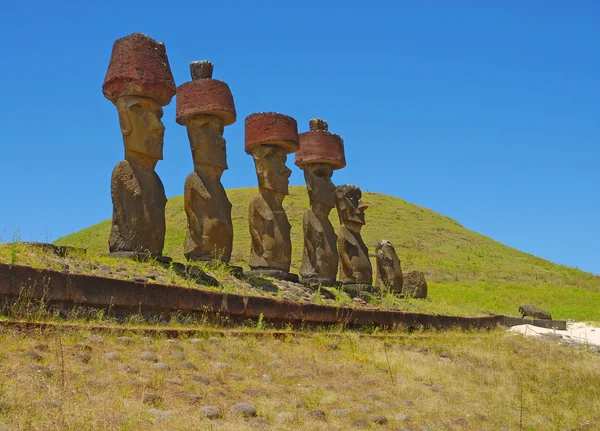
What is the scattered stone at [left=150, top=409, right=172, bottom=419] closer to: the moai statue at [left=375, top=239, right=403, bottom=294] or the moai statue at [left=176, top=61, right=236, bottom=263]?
the moai statue at [left=176, top=61, right=236, bottom=263]

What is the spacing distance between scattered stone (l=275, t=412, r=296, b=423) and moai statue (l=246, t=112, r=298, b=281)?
7.81m

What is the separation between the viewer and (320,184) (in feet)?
49.9

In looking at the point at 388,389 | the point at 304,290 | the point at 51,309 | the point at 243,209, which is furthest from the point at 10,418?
the point at 243,209

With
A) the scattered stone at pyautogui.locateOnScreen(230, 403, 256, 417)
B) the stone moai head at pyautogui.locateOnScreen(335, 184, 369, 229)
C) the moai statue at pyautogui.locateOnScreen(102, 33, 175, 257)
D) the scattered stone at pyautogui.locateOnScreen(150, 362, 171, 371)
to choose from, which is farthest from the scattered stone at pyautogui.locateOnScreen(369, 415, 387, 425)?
the stone moai head at pyautogui.locateOnScreen(335, 184, 369, 229)

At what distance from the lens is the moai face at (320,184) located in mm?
15102

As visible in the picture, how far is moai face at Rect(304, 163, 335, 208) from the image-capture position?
595 inches

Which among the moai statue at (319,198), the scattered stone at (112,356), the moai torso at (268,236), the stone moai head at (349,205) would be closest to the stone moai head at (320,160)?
the moai statue at (319,198)

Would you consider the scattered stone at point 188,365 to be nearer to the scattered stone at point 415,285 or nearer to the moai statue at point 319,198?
the moai statue at point 319,198

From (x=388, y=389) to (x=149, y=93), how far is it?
5758mm

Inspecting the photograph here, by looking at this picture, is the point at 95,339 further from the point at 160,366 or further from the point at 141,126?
the point at 141,126

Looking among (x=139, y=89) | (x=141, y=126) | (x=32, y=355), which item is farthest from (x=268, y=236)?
(x=32, y=355)

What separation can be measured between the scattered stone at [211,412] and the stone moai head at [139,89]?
6.00 meters

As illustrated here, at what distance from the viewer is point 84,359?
16.9 feet

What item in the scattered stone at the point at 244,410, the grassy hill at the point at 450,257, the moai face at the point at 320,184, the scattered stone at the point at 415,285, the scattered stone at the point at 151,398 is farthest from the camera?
the grassy hill at the point at 450,257
